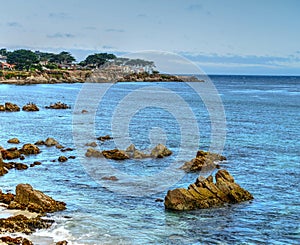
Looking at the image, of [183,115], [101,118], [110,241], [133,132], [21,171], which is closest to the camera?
[110,241]

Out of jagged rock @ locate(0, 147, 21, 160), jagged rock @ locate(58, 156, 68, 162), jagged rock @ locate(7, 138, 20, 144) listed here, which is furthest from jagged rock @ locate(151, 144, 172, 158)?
jagged rock @ locate(7, 138, 20, 144)

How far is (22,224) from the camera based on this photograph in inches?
1105

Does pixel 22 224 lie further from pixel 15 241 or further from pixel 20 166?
pixel 20 166

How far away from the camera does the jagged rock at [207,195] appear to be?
33062 mm

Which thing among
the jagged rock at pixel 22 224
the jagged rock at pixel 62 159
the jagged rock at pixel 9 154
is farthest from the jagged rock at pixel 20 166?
the jagged rock at pixel 22 224

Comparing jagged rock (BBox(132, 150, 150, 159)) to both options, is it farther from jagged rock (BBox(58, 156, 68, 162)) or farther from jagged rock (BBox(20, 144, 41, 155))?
jagged rock (BBox(20, 144, 41, 155))

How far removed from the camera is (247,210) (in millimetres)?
33375

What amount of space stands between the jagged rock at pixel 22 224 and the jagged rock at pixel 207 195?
8.86 m

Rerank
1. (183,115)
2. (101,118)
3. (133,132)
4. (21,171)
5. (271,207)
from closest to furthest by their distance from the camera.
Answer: (271,207) → (21,171) → (133,132) → (101,118) → (183,115)

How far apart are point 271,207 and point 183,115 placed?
61.4m

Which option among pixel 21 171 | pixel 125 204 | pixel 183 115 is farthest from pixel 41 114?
pixel 125 204

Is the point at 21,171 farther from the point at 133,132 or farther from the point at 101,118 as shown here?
the point at 101,118

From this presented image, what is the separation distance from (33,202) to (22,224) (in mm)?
3974

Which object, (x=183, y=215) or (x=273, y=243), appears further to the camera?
(x=183, y=215)
